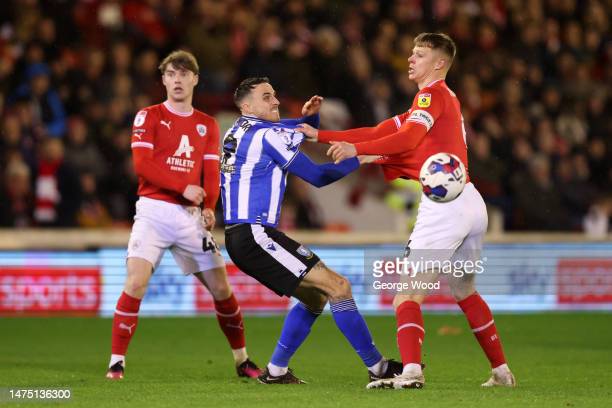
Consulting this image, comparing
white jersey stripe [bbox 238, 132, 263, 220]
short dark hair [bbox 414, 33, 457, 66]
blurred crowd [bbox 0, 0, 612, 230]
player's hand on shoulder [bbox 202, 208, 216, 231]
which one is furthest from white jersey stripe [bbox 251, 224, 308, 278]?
blurred crowd [bbox 0, 0, 612, 230]

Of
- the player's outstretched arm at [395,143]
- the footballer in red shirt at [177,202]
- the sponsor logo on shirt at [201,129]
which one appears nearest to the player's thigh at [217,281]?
the footballer in red shirt at [177,202]

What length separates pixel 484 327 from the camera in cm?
796

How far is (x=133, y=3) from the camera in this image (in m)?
16.4

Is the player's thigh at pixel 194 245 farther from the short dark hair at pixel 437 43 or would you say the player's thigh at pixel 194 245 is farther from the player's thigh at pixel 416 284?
the short dark hair at pixel 437 43

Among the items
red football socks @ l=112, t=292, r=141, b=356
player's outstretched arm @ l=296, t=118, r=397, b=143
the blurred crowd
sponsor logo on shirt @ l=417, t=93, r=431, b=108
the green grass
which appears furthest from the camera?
the blurred crowd

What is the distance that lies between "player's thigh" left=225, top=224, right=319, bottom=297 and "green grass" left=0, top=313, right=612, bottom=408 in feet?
2.24

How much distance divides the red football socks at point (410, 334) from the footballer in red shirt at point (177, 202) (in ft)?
5.39

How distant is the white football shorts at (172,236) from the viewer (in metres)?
8.87

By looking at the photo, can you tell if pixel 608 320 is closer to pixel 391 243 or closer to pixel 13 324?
pixel 391 243

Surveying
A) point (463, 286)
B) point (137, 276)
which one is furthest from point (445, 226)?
point (137, 276)

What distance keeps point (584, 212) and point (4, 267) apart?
306 inches

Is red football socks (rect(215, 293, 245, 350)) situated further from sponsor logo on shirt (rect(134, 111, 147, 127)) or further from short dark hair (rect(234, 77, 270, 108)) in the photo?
short dark hair (rect(234, 77, 270, 108))

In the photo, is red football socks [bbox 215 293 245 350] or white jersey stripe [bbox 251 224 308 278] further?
red football socks [bbox 215 293 245 350]

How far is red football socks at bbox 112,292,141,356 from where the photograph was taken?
8664 mm
